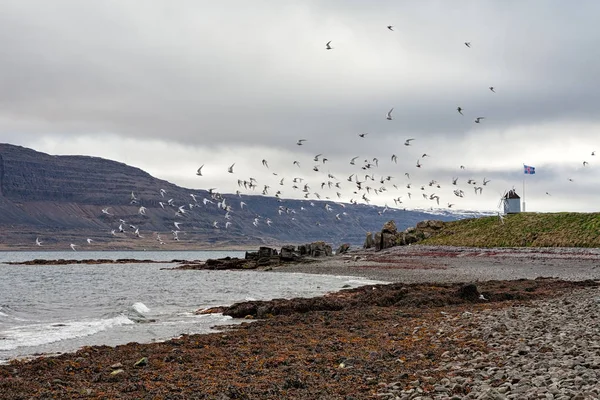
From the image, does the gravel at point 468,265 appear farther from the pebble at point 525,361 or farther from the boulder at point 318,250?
the pebble at point 525,361

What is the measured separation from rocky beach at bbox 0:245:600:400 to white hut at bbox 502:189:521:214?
239 ft

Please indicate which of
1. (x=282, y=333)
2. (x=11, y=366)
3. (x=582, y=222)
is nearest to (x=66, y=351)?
(x=11, y=366)

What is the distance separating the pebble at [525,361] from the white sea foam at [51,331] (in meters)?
13.1

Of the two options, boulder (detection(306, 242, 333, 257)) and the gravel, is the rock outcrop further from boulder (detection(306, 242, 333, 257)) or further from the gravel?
the gravel

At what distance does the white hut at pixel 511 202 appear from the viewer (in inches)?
3770

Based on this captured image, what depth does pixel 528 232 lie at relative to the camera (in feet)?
259

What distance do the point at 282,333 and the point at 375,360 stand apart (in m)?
6.36

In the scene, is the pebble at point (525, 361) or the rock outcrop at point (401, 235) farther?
the rock outcrop at point (401, 235)

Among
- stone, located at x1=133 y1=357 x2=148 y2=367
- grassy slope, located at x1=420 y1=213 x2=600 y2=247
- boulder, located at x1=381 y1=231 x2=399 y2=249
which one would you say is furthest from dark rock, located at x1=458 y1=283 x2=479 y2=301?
boulder, located at x1=381 y1=231 x2=399 y2=249

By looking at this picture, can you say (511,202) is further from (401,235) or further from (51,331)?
(51,331)

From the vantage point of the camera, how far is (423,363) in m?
13.0

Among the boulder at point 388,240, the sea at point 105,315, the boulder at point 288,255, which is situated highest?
the boulder at point 388,240

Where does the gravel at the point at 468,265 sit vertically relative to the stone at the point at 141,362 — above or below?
above

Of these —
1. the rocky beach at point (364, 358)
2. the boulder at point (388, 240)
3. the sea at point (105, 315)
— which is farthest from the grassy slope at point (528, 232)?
the rocky beach at point (364, 358)
